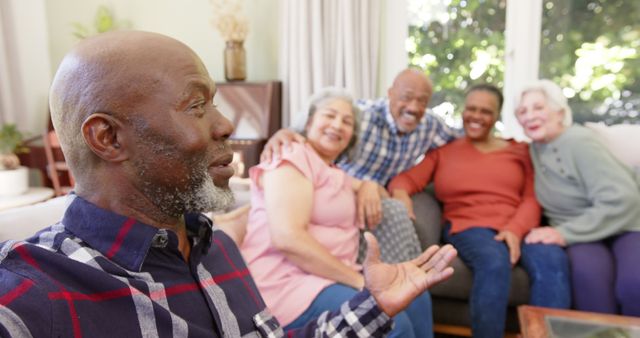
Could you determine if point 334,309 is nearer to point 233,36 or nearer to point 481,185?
point 481,185

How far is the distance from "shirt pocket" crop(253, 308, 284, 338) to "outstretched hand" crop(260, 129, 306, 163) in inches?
27.3

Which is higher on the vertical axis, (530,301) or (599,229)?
(599,229)

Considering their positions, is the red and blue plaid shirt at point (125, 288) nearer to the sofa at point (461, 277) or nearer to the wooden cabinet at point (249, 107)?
the sofa at point (461, 277)

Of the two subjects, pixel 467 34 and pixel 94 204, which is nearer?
pixel 94 204

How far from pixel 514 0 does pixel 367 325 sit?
2.75 metres

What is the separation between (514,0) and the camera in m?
3.07

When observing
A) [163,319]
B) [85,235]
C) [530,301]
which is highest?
[85,235]

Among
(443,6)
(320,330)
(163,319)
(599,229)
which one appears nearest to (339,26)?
(443,6)

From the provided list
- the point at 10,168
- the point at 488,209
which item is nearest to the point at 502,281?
the point at 488,209

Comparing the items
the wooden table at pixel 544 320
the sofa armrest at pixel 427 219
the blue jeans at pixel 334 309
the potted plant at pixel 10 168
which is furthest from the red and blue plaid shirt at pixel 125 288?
the potted plant at pixel 10 168

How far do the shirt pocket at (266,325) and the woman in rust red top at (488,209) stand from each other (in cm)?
116

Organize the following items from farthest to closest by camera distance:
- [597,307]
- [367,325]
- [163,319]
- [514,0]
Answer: [514,0], [597,307], [367,325], [163,319]

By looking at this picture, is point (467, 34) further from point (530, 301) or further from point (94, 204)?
point (94, 204)

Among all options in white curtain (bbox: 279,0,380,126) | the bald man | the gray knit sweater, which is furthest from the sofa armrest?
the bald man
